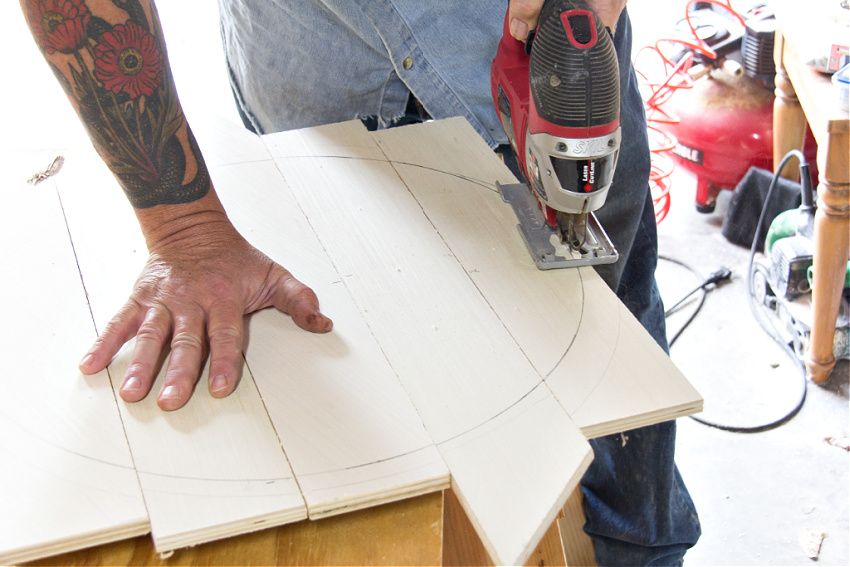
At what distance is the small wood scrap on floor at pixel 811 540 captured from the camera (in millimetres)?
2066

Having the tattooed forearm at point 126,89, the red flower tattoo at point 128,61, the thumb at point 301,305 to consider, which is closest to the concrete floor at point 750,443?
the thumb at point 301,305

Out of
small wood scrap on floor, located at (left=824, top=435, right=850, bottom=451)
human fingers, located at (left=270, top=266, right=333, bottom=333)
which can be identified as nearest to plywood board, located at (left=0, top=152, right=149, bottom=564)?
human fingers, located at (left=270, top=266, right=333, bottom=333)

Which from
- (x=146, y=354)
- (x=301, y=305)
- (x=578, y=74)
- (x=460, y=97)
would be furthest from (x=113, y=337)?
(x=460, y=97)

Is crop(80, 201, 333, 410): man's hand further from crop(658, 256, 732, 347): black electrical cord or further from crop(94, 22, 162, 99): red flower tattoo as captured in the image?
crop(658, 256, 732, 347): black electrical cord

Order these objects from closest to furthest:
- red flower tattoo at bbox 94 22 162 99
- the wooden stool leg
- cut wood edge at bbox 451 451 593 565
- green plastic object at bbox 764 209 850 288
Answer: cut wood edge at bbox 451 451 593 565, red flower tattoo at bbox 94 22 162 99, the wooden stool leg, green plastic object at bbox 764 209 850 288

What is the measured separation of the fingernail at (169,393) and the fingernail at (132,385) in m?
0.04

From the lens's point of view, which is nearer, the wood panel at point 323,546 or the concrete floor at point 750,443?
the wood panel at point 323,546

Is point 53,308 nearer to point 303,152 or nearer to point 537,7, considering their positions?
point 303,152

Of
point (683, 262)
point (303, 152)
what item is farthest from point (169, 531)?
point (683, 262)

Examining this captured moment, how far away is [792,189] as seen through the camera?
276 cm

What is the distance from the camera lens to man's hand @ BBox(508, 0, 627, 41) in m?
1.16

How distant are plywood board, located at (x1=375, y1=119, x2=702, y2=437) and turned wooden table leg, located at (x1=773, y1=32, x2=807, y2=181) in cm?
164

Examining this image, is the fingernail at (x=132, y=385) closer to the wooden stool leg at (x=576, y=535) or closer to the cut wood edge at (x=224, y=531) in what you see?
the cut wood edge at (x=224, y=531)

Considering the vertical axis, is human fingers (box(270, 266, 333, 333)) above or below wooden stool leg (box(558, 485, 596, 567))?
above
